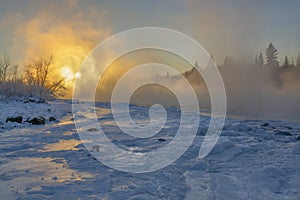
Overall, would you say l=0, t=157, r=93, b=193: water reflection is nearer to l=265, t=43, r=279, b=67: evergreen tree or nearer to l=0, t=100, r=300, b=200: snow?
l=0, t=100, r=300, b=200: snow

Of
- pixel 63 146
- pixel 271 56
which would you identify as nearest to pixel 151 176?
pixel 63 146

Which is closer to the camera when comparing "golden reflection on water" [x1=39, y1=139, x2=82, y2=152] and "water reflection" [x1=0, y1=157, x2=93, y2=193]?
→ "water reflection" [x1=0, y1=157, x2=93, y2=193]

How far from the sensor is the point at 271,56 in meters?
72.2

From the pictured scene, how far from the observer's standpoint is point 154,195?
4910 mm

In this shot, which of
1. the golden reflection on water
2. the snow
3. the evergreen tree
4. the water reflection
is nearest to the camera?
the snow

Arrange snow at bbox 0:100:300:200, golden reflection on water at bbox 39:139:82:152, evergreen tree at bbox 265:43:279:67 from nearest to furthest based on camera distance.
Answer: snow at bbox 0:100:300:200 < golden reflection on water at bbox 39:139:82:152 < evergreen tree at bbox 265:43:279:67

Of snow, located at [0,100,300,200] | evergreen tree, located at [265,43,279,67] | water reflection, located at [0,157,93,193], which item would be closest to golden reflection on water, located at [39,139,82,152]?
snow, located at [0,100,300,200]

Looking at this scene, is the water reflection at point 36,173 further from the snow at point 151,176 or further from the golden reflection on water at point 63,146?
the golden reflection on water at point 63,146

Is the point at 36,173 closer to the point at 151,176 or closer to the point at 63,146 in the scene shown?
the point at 151,176

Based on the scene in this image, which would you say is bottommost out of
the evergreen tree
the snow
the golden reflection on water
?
the snow

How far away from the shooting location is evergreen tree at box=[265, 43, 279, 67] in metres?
70.6

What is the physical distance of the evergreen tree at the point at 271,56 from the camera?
70.6 m

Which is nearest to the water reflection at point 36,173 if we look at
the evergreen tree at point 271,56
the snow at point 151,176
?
the snow at point 151,176

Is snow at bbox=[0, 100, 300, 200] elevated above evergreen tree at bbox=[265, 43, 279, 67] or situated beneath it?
situated beneath
